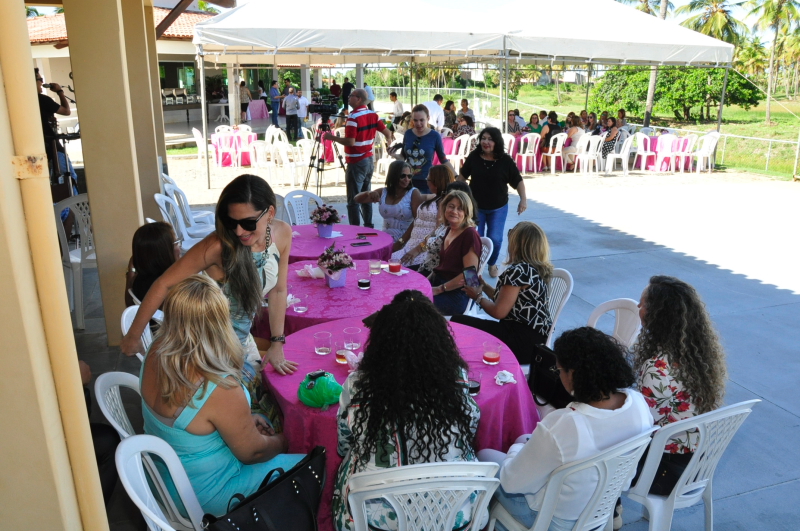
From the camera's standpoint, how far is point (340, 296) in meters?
3.72

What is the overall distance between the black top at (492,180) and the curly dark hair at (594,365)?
12.8ft

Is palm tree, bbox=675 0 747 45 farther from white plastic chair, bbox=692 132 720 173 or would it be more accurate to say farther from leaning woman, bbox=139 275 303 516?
leaning woman, bbox=139 275 303 516

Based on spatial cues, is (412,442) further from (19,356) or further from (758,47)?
(758,47)

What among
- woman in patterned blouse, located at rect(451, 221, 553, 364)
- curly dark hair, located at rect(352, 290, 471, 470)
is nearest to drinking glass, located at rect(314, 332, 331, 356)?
curly dark hair, located at rect(352, 290, 471, 470)

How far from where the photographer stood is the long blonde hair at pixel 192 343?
2.11 meters

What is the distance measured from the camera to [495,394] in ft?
8.47

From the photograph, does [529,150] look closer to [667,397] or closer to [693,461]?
[667,397]

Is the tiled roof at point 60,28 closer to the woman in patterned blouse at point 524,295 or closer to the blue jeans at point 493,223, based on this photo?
the blue jeans at point 493,223

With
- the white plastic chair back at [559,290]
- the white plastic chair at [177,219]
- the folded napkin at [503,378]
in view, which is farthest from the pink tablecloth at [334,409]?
the white plastic chair at [177,219]

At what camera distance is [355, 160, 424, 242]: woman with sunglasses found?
549 cm

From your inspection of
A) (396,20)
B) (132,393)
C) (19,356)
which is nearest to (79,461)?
(19,356)

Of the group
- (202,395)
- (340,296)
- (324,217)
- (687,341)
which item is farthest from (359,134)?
(202,395)

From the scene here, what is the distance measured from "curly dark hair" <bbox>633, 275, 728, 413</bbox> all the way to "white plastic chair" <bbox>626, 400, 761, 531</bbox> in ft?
0.58

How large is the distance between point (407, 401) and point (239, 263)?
4.06 feet
